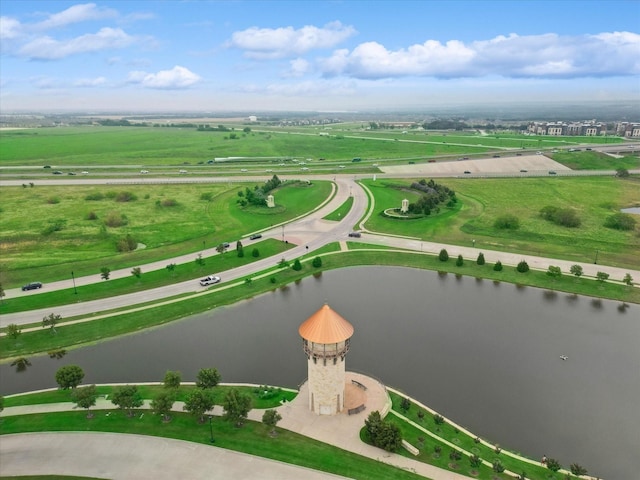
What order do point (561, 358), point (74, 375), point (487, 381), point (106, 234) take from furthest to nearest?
1. point (106, 234)
2. point (561, 358)
3. point (487, 381)
4. point (74, 375)

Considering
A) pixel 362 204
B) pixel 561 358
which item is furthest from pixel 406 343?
pixel 362 204

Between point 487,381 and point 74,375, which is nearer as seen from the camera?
point 74,375

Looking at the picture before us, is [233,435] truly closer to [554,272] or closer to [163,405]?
[163,405]

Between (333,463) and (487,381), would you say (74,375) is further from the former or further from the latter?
(487,381)

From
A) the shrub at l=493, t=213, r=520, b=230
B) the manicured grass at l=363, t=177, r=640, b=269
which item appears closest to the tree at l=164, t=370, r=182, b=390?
the manicured grass at l=363, t=177, r=640, b=269

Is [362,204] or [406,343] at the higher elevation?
[362,204]

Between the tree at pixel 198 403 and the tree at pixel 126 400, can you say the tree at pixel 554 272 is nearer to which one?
the tree at pixel 198 403

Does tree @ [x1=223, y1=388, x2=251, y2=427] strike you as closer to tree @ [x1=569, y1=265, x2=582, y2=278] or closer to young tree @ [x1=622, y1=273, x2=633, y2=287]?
tree @ [x1=569, y1=265, x2=582, y2=278]
